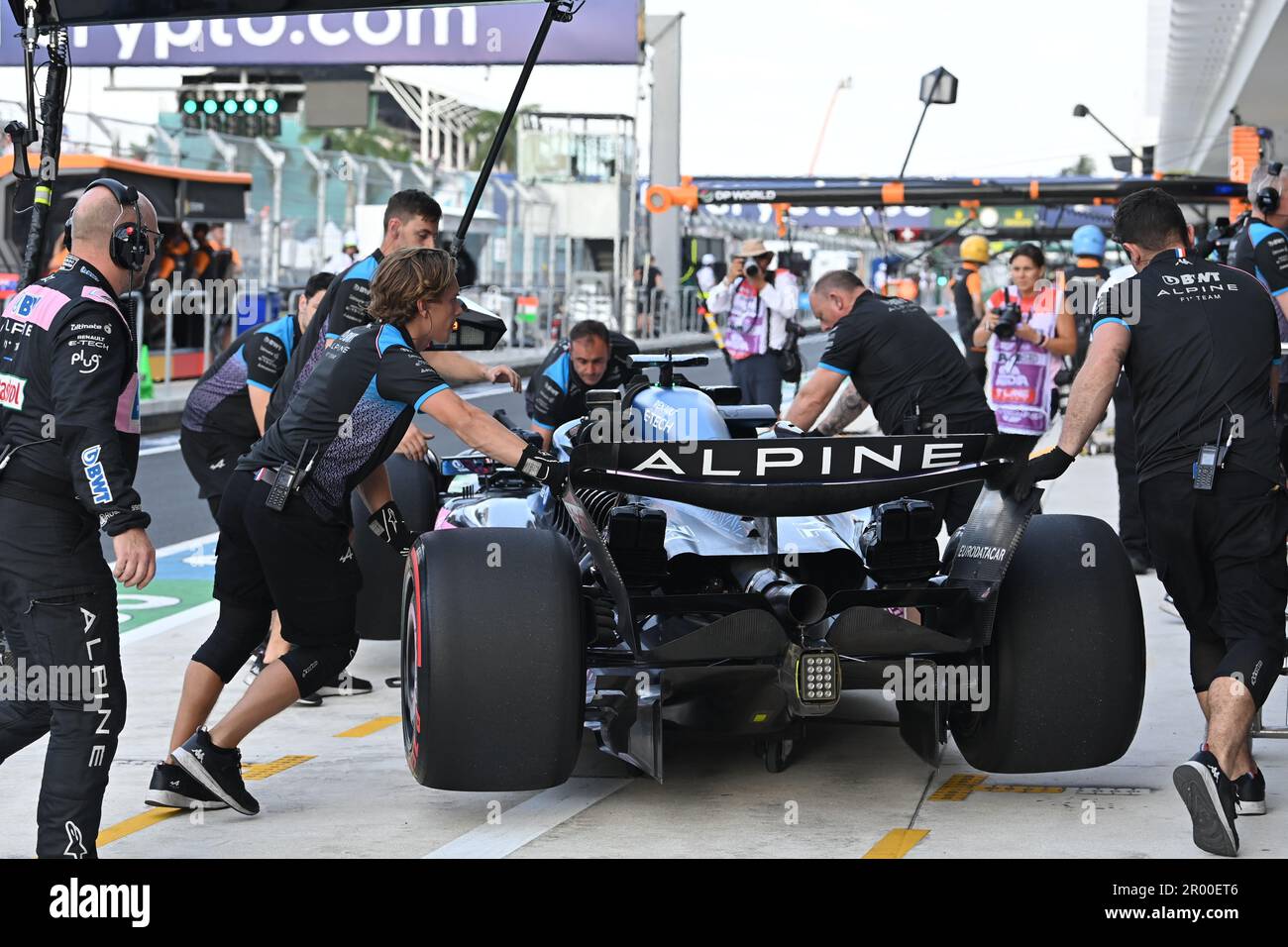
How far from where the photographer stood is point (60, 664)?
4625 mm

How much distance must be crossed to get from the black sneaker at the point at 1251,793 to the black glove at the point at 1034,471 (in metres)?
1.05

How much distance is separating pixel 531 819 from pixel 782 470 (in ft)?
4.23

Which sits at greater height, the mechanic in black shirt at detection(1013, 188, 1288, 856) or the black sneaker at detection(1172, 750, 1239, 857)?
the mechanic in black shirt at detection(1013, 188, 1288, 856)

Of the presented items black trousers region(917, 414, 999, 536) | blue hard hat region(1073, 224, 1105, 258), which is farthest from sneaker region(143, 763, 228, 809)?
blue hard hat region(1073, 224, 1105, 258)

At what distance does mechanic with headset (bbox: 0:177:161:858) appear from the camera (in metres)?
4.57

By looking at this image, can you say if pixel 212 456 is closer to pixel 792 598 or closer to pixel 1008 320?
pixel 792 598

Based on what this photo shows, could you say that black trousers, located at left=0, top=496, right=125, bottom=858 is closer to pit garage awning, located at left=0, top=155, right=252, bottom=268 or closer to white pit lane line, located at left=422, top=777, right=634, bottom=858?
white pit lane line, located at left=422, top=777, right=634, bottom=858

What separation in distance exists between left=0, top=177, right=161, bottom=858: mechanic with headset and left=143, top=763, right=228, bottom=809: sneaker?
0.79 m

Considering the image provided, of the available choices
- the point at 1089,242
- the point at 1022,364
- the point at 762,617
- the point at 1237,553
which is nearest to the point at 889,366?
the point at 1237,553

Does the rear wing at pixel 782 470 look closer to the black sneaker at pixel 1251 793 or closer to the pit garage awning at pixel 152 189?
the black sneaker at pixel 1251 793

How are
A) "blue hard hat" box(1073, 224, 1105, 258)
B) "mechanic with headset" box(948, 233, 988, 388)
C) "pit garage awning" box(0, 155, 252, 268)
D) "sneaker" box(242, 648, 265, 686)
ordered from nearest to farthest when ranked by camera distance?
"sneaker" box(242, 648, 265, 686), "blue hard hat" box(1073, 224, 1105, 258), "mechanic with headset" box(948, 233, 988, 388), "pit garage awning" box(0, 155, 252, 268)

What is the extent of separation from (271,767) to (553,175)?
34.7m
